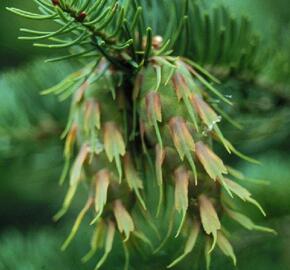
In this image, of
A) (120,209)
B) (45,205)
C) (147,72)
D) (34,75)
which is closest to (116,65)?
(147,72)

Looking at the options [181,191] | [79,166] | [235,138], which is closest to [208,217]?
[181,191]

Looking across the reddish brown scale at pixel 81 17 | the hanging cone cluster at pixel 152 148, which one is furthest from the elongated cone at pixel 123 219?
the reddish brown scale at pixel 81 17

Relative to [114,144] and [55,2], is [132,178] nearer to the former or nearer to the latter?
[114,144]

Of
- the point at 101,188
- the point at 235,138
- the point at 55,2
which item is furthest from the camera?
the point at 235,138

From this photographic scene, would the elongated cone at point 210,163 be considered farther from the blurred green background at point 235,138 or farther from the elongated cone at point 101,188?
the blurred green background at point 235,138

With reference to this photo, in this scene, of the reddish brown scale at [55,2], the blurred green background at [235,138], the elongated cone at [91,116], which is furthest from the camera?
the blurred green background at [235,138]

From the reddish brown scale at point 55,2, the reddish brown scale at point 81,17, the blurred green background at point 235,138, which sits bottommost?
the blurred green background at point 235,138
